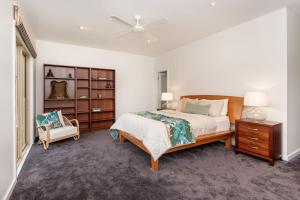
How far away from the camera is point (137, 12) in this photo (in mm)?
3152

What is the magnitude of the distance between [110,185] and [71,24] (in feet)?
11.3

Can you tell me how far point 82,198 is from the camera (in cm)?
193

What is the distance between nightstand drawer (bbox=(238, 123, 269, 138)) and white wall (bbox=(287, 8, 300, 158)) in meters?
0.61

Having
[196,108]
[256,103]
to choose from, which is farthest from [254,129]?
[196,108]

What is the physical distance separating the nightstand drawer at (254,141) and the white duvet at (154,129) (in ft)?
1.71

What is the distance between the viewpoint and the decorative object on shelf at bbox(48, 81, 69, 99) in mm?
4828

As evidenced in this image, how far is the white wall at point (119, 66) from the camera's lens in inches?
189

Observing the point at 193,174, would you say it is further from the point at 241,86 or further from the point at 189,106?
the point at 241,86

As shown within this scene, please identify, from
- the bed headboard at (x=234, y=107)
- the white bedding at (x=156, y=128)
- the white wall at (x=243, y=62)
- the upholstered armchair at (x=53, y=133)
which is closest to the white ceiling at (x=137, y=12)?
the white wall at (x=243, y=62)

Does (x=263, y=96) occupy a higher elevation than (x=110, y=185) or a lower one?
higher

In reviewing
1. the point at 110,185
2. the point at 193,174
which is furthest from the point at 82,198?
the point at 193,174

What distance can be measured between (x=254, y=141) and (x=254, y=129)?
0.22 metres

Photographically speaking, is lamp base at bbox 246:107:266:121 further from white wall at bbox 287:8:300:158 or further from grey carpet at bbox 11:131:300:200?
grey carpet at bbox 11:131:300:200

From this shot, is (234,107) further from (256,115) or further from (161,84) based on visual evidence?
(161,84)
